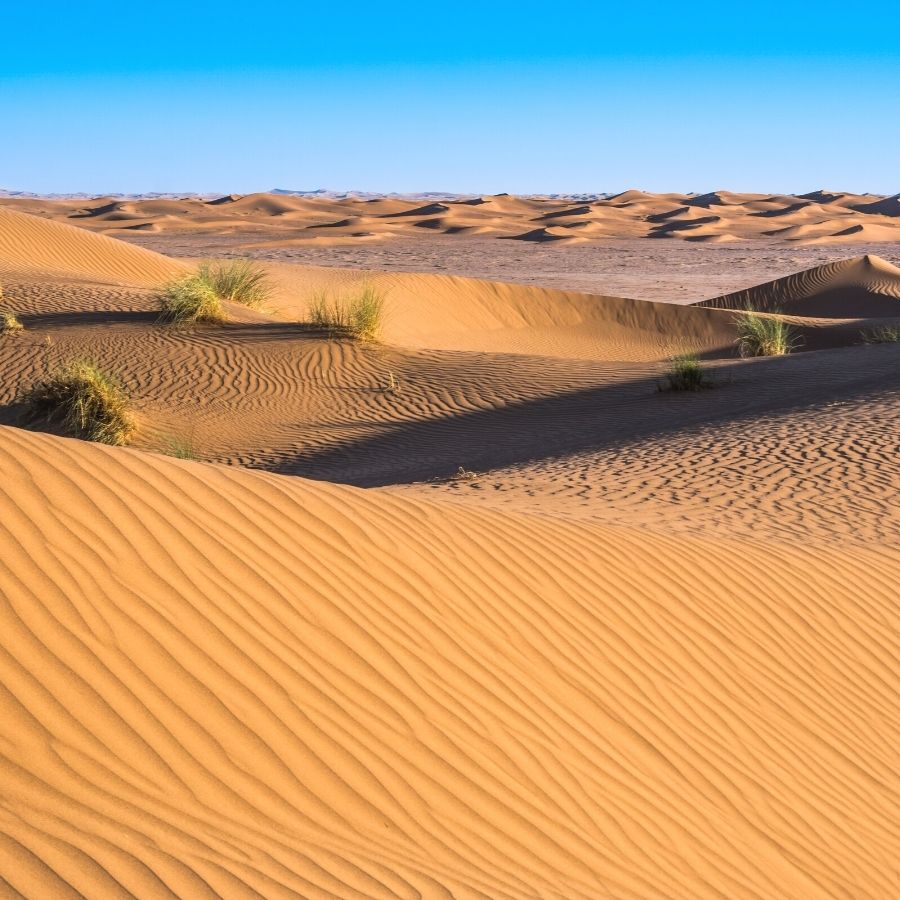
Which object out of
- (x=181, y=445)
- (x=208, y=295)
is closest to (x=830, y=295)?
(x=208, y=295)

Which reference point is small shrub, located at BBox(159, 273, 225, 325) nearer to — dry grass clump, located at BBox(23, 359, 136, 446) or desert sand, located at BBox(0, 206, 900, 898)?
dry grass clump, located at BBox(23, 359, 136, 446)

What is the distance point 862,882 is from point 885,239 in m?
57.8

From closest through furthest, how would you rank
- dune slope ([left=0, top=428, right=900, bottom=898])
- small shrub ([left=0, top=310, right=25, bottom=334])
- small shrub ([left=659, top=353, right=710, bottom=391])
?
dune slope ([left=0, top=428, right=900, bottom=898]) < small shrub ([left=659, top=353, right=710, bottom=391]) < small shrub ([left=0, top=310, right=25, bottom=334])

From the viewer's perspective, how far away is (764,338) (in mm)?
19922

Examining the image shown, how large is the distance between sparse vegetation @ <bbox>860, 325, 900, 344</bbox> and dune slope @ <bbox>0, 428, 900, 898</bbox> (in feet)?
48.3

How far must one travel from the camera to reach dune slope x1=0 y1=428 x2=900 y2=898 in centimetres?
325

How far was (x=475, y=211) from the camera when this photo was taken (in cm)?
7269

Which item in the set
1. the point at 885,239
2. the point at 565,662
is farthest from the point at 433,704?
the point at 885,239

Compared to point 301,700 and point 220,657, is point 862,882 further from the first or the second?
point 220,657

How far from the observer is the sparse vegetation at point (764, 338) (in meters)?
19.8

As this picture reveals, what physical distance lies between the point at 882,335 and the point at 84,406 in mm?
13432

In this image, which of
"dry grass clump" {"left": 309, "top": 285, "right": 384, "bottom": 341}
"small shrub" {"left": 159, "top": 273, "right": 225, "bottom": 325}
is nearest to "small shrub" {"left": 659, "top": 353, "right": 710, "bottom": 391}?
"dry grass clump" {"left": 309, "top": 285, "right": 384, "bottom": 341}

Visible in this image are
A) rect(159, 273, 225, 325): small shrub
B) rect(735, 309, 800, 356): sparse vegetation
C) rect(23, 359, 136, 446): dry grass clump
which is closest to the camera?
rect(23, 359, 136, 446): dry grass clump

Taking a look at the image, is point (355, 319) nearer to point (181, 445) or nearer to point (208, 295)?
point (208, 295)
